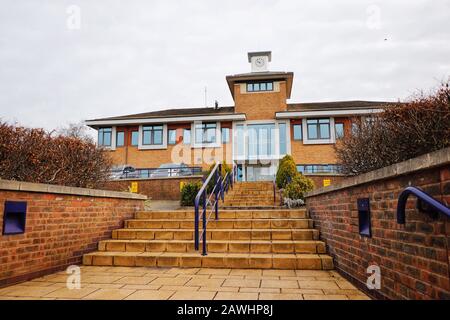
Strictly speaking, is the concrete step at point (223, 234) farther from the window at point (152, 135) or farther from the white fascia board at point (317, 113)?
the window at point (152, 135)

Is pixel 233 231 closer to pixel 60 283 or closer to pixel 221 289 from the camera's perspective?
pixel 221 289

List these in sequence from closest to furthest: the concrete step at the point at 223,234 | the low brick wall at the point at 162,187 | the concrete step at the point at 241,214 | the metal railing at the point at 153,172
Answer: the concrete step at the point at 223,234 < the concrete step at the point at 241,214 < the low brick wall at the point at 162,187 < the metal railing at the point at 153,172

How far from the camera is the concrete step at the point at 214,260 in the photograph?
447 centimetres

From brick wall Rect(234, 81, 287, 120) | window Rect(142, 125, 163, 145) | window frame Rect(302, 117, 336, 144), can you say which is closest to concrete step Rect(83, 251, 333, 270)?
window frame Rect(302, 117, 336, 144)

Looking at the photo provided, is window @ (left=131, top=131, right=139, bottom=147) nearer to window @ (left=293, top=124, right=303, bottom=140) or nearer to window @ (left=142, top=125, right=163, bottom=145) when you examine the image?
window @ (left=142, top=125, right=163, bottom=145)

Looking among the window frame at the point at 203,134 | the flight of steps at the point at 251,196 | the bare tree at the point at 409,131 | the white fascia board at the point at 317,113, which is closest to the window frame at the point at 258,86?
the white fascia board at the point at 317,113

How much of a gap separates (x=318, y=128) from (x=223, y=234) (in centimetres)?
1633

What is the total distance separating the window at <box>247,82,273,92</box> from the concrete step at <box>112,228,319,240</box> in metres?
17.2

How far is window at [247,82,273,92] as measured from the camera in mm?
21422

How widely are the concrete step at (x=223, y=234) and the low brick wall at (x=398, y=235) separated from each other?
1038mm

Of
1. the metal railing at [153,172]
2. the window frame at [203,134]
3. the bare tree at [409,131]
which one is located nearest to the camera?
the bare tree at [409,131]

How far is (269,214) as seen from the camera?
6.34 metres
